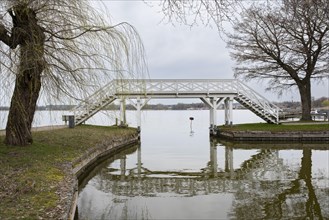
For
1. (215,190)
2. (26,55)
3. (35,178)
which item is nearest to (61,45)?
(26,55)

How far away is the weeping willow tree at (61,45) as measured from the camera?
9.72m

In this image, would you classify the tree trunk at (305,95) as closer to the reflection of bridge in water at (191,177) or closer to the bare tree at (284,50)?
the bare tree at (284,50)

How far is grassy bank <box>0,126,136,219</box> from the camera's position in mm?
5891

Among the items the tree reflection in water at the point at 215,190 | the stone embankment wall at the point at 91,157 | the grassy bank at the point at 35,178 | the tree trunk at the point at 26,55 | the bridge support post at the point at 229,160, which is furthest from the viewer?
the bridge support post at the point at 229,160

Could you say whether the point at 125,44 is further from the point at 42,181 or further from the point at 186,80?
the point at 186,80

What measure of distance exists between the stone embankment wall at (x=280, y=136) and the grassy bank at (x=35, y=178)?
13.6 meters

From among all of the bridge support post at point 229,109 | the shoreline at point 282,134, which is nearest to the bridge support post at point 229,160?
the shoreline at point 282,134

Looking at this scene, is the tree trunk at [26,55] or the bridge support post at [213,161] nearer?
the tree trunk at [26,55]

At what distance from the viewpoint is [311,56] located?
29391 mm

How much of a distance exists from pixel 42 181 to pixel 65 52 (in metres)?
4.28

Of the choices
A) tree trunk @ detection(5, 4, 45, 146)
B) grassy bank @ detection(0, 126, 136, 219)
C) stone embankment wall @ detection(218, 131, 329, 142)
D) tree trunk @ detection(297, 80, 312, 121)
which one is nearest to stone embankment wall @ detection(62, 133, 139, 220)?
grassy bank @ detection(0, 126, 136, 219)

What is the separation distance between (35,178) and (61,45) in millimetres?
4429

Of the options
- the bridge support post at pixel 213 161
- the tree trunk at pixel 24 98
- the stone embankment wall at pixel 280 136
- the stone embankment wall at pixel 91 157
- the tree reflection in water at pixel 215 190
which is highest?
the tree trunk at pixel 24 98

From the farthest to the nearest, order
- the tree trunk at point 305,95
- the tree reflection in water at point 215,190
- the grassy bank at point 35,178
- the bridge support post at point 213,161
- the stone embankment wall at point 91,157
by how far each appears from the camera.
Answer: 1. the tree trunk at point 305,95
2. the bridge support post at point 213,161
3. the tree reflection in water at point 215,190
4. the stone embankment wall at point 91,157
5. the grassy bank at point 35,178
